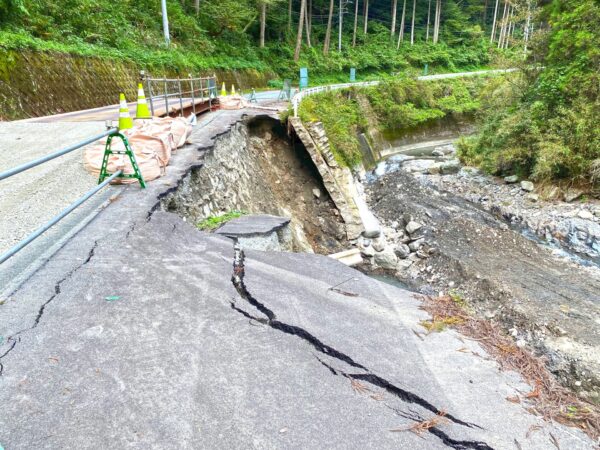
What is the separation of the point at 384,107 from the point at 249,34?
1503cm

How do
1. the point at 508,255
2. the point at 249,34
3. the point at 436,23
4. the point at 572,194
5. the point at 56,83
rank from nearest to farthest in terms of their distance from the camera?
the point at 508,255, the point at 56,83, the point at 572,194, the point at 249,34, the point at 436,23

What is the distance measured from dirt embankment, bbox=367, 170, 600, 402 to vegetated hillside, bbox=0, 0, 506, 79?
38.3 ft

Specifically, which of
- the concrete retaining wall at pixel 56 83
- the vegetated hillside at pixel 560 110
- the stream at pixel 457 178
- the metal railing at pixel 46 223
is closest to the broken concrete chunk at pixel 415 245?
the stream at pixel 457 178

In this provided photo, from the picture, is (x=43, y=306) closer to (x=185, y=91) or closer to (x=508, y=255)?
(x=508, y=255)

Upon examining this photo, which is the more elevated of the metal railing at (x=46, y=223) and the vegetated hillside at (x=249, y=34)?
the vegetated hillside at (x=249, y=34)

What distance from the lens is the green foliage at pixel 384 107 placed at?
13.9 m

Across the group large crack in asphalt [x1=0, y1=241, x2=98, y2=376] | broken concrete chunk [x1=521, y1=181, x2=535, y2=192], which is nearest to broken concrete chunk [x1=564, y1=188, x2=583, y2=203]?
broken concrete chunk [x1=521, y1=181, x2=535, y2=192]

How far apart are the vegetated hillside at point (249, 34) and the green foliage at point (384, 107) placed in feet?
26.4

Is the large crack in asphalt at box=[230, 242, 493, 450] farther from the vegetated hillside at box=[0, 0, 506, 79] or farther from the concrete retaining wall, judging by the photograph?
the vegetated hillside at box=[0, 0, 506, 79]

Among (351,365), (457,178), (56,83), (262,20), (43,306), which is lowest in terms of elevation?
(457,178)

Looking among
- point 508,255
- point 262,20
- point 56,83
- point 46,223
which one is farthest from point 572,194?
point 262,20

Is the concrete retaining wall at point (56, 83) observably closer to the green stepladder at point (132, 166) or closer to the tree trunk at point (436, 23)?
the green stepladder at point (132, 166)

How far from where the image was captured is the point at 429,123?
2541cm

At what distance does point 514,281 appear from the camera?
7.99 meters
